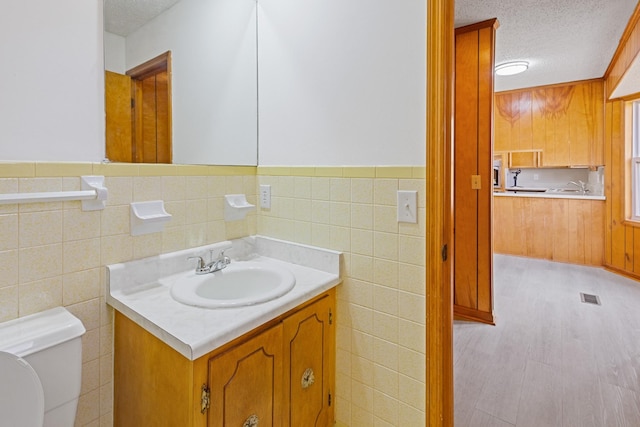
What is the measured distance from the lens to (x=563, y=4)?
2.35 metres

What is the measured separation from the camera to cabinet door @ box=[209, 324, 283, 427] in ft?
3.11

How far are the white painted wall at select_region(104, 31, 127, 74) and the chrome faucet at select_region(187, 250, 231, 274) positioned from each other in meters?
0.81

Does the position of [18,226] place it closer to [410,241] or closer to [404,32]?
[410,241]

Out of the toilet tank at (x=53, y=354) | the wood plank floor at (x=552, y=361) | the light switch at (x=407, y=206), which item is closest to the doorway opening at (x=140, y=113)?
the toilet tank at (x=53, y=354)

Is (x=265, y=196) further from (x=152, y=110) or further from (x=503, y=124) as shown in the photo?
(x=503, y=124)

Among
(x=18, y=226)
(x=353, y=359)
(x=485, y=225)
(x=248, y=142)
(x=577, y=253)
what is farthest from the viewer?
(x=577, y=253)

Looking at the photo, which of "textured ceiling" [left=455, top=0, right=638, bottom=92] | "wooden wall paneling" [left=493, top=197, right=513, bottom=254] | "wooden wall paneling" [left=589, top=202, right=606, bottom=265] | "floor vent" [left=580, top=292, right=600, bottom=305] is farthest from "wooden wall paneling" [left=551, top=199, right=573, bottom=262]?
"textured ceiling" [left=455, top=0, right=638, bottom=92]

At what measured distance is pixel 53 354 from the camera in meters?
0.92

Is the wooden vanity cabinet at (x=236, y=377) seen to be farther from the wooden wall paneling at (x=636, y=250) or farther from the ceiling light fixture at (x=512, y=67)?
the wooden wall paneling at (x=636, y=250)

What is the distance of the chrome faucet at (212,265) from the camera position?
140 centimetres

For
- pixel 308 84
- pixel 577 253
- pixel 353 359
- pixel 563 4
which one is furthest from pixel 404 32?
pixel 577 253

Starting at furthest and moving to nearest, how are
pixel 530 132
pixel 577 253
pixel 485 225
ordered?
pixel 530 132
pixel 577 253
pixel 485 225

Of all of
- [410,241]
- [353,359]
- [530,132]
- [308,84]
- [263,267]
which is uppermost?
[530,132]

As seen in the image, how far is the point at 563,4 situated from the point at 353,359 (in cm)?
282
